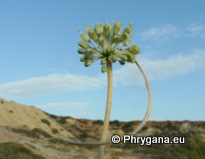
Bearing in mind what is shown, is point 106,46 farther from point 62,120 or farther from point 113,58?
point 62,120

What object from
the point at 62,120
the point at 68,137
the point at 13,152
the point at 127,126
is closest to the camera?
the point at 13,152

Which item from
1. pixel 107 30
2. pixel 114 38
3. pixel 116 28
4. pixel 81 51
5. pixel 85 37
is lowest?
pixel 81 51

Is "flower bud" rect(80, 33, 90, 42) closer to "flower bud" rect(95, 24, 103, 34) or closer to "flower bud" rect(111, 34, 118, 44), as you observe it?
"flower bud" rect(95, 24, 103, 34)

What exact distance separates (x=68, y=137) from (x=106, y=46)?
151 feet

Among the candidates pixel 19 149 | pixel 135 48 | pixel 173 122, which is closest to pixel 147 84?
→ pixel 135 48

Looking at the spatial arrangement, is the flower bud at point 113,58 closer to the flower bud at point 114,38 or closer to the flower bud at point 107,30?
the flower bud at point 114,38

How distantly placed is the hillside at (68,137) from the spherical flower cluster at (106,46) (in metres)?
13.9

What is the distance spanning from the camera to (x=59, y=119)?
73500 millimetres

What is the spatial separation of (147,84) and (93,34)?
10.5ft

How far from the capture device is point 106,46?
10.6 metres

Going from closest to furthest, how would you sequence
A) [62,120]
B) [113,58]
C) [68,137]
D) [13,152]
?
[113,58]
[13,152]
[68,137]
[62,120]

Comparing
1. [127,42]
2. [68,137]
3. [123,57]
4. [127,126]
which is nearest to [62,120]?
[68,137]

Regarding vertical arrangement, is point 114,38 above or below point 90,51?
above

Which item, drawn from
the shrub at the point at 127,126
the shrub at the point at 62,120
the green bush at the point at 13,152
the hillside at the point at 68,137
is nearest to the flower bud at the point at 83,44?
the green bush at the point at 13,152
